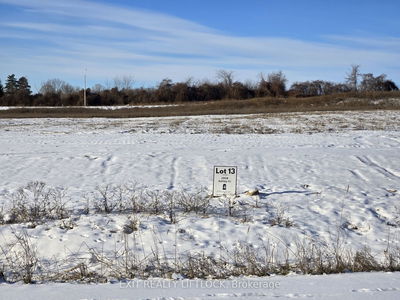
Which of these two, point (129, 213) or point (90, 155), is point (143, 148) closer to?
point (90, 155)

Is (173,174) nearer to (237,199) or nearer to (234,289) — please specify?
(237,199)

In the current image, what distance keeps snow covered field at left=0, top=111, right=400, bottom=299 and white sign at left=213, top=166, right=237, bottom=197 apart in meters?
0.26

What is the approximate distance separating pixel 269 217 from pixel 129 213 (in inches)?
97.8

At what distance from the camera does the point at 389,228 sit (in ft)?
23.7

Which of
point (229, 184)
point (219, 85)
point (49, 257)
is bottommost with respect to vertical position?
point (49, 257)

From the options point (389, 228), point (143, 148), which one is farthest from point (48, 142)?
point (389, 228)

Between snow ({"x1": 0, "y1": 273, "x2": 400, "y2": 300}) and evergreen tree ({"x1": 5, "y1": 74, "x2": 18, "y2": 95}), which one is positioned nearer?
snow ({"x1": 0, "y1": 273, "x2": 400, "y2": 300})

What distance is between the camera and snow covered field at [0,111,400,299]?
4.69 m

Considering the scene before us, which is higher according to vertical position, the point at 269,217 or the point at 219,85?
the point at 219,85

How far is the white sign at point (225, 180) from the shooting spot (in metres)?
8.25

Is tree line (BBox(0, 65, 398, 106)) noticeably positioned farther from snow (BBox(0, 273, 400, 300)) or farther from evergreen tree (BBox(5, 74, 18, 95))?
snow (BBox(0, 273, 400, 300))

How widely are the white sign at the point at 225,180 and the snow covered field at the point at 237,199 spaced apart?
10.2 inches

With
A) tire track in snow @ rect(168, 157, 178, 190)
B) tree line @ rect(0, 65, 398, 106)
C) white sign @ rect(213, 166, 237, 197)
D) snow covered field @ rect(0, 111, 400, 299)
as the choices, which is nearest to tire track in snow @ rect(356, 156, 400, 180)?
snow covered field @ rect(0, 111, 400, 299)

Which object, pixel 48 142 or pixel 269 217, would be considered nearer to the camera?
pixel 269 217
